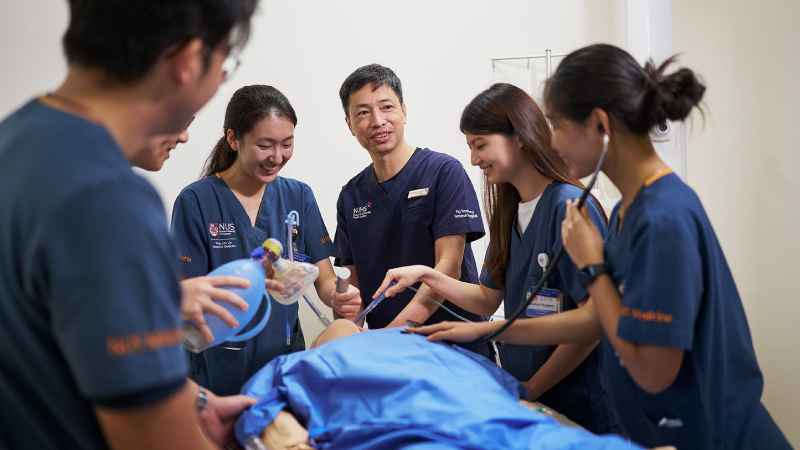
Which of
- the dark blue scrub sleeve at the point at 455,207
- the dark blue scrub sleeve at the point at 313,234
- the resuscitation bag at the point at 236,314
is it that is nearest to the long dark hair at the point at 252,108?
the dark blue scrub sleeve at the point at 313,234

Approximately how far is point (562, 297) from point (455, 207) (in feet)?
→ 2.27

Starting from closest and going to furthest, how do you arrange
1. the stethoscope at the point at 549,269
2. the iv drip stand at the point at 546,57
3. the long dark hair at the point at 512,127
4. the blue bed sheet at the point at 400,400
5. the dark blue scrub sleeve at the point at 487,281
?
the blue bed sheet at the point at 400,400
the stethoscope at the point at 549,269
the long dark hair at the point at 512,127
the dark blue scrub sleeve at the point at 487,281
the iv drip stand at the point at 546,57

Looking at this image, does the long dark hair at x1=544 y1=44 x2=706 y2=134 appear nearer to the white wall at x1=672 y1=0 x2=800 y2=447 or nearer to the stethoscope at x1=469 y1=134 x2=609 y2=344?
the stethoscope at x1=469 y1=134 x2=609 y2=344

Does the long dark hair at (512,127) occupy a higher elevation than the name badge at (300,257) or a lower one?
higher

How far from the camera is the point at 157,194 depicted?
0.65 meters

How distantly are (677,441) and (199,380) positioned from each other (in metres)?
1.59

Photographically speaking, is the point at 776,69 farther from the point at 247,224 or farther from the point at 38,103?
the point at 38,103

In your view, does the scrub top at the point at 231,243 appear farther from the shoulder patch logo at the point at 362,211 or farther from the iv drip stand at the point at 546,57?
the iv drip stand at the point at 546,57

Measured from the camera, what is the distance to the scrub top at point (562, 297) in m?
1.56

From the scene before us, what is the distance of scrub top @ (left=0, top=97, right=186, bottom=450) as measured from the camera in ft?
1.81

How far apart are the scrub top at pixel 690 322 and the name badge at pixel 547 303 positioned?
16.1 inches

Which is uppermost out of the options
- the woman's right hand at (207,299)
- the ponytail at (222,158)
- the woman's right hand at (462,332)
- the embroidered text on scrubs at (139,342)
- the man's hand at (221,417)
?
the ponytail at (222,158)

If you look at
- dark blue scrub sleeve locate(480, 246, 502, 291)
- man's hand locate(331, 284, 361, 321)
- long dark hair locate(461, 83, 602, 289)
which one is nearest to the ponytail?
man's hand locate(331, 284, 361, 321)

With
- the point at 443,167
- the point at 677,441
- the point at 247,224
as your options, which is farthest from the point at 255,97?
the point at 677,441
